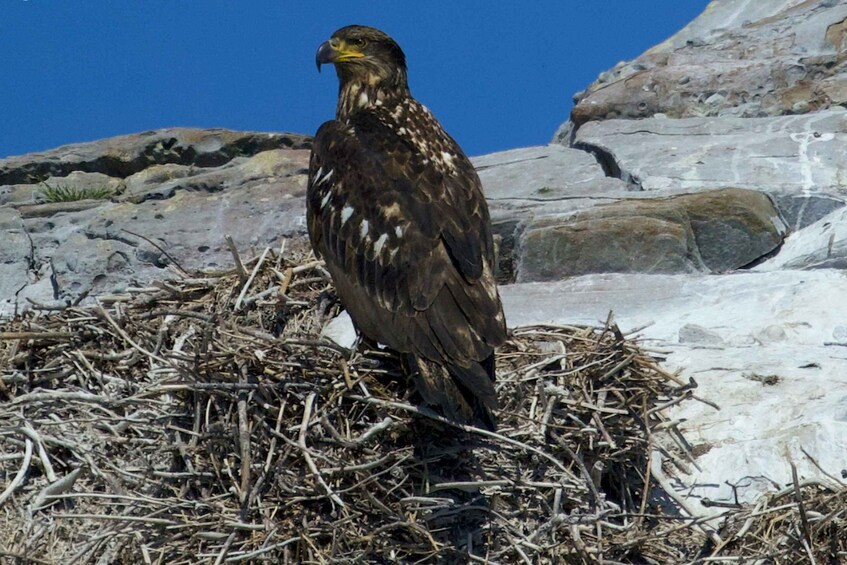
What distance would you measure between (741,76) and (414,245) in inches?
292

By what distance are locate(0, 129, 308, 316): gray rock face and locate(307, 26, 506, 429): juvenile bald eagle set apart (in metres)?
2.31

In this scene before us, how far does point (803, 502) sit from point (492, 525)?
4.48 feet

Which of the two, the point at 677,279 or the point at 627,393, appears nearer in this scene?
the point at 627,393

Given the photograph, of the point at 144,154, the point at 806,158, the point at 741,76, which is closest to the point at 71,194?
the point at 144,154

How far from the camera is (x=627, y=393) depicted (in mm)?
6820

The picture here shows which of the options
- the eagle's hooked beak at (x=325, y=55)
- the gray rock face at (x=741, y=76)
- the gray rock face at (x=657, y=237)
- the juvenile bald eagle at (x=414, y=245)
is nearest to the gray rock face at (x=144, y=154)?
the gray rock face at (x=741, y=76)

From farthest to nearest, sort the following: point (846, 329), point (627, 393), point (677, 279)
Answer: point (677, 279) → point (846, 329) → point (627, 393)

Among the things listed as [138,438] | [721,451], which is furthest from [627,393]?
[138,438]

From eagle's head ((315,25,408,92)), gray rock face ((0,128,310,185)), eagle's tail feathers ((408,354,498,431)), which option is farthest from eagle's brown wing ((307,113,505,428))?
gray rock face ((0,128,310,185))

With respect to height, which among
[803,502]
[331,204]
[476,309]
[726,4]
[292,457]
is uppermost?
[726,4]

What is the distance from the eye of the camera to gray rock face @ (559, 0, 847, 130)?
12734 millimetres

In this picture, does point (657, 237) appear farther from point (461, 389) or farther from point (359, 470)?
point (359, 470)

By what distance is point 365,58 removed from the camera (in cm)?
784

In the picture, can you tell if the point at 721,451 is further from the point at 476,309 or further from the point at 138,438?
the point at 138,438
